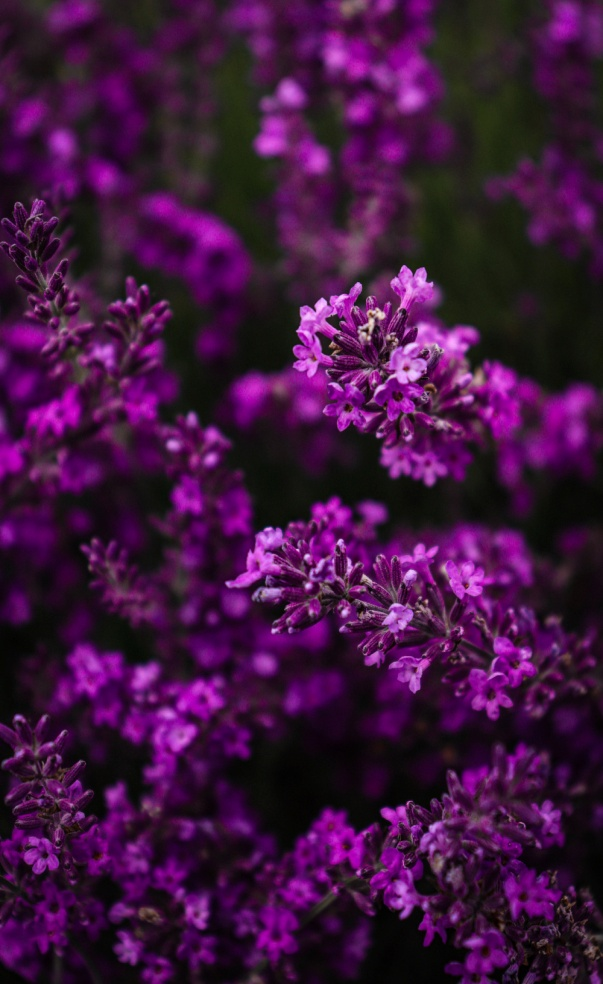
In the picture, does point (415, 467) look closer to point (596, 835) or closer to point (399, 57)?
point (596, 835)

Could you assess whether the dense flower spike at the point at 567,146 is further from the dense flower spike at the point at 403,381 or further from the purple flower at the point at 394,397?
the purple flower at the point at 394,397

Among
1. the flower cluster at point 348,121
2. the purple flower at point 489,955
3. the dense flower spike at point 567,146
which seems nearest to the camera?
the purple flower at point 489,955

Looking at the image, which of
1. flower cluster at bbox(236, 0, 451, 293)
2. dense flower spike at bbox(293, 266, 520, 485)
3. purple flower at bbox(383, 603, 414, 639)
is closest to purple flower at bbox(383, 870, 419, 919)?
purple flower at bbox(383, 603, 414, 639)

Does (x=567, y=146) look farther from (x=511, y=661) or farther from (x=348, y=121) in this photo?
(x=511, y=661)

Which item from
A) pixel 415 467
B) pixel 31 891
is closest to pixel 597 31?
pixel 415 467

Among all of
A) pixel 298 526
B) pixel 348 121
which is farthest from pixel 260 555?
pixel 348 121

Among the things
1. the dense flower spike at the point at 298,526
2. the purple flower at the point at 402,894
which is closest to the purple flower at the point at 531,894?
the dense flower spike at the point at 298,526
